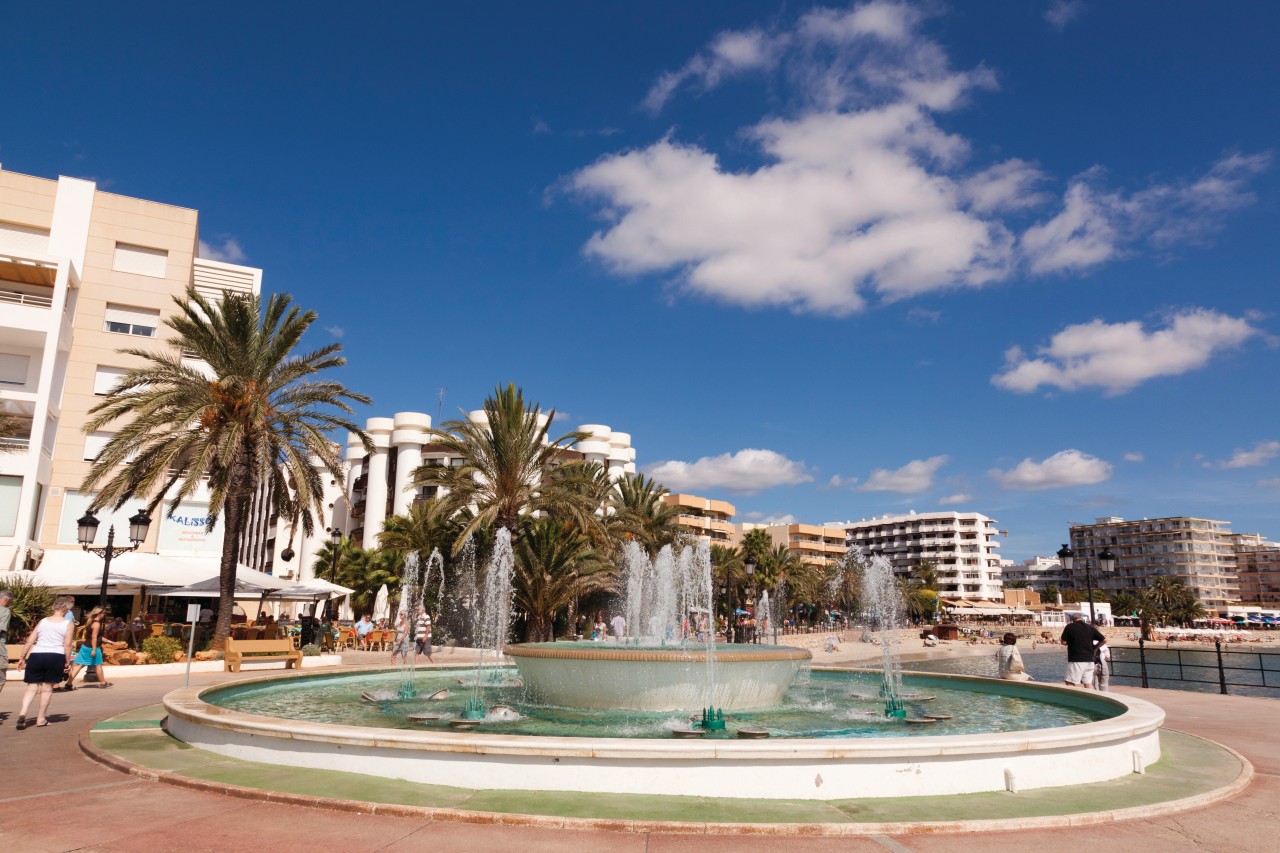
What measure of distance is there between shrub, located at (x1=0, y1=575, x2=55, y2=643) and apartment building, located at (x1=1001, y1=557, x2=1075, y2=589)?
18388cm

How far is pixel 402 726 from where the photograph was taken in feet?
32.0

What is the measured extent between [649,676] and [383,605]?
39975 millimetres

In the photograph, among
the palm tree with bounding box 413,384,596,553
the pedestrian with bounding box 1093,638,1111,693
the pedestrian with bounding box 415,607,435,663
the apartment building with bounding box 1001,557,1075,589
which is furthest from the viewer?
the apartment building with bounding box 1001,557,1075,589

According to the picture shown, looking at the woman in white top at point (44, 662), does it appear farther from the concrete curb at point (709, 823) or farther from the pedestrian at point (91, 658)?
the pedestrian at point (91, 658)

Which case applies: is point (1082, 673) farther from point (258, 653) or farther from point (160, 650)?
point (160, 650)

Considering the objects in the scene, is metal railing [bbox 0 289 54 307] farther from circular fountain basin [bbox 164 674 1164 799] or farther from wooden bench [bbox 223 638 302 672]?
circular fountain basin [bbox 164 674 1164 799]

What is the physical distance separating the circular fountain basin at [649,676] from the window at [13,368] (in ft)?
91.5

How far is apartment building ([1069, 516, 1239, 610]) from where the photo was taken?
140250 millimetres

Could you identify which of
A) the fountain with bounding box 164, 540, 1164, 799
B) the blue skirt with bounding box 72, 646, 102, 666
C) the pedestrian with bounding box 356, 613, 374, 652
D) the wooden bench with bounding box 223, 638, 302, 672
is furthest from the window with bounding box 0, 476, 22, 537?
the fountain with bounding box 164, 540, 1164, 799

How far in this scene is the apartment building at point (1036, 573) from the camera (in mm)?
176250

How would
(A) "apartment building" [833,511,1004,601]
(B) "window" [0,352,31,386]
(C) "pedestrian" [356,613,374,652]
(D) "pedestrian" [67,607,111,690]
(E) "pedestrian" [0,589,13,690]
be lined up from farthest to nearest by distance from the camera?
1. (A) "apartment building" [833,511,1004,601]
2. (B) "window" [0,352,31,386]
3. (C) "pedestrian" [356,613,374,652]
4. (D) "pedestrian" [67,607,111,690]
5. (E) "pedestrian" [0,589,13,690]

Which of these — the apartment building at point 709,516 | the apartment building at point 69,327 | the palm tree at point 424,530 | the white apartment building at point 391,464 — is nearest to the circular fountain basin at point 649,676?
the palm tree at point 424,530

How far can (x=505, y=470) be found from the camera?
25.8 meters

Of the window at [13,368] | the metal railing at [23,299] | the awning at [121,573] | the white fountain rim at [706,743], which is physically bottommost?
the white fountain rim at [706,743]
